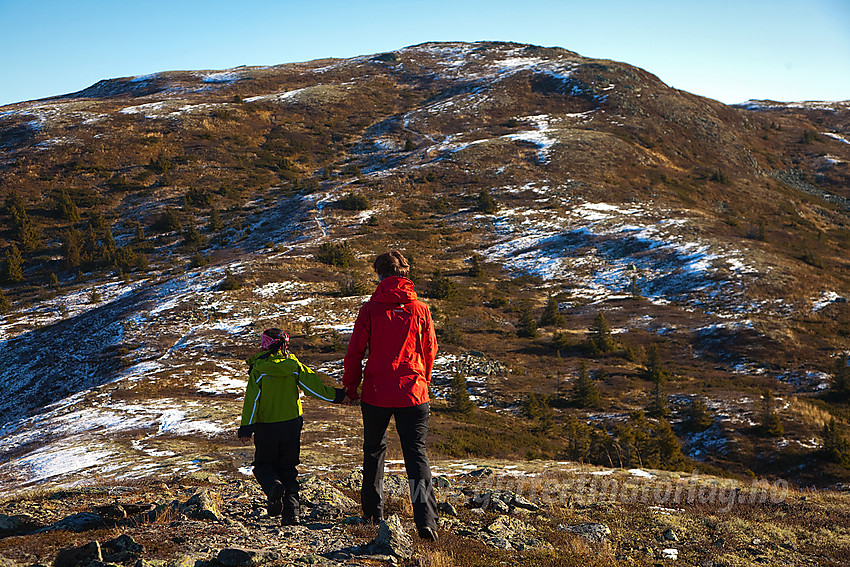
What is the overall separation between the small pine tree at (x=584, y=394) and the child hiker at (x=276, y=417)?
60.2ft

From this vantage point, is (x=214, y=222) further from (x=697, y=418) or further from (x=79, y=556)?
(x=79, y=556)

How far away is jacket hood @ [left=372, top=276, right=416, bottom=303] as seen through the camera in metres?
5.69

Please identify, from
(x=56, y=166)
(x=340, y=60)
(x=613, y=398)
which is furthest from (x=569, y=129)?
(x=340, y=60)

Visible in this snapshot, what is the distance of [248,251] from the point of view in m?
41.7

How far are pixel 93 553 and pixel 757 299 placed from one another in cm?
3660

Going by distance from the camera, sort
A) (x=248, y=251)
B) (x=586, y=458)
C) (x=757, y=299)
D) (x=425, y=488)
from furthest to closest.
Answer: (x=248, y=251) < (x=757, y=299) < (x=586, y=458) < (x=425, y=488)

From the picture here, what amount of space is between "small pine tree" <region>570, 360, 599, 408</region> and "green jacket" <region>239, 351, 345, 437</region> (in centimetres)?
1839

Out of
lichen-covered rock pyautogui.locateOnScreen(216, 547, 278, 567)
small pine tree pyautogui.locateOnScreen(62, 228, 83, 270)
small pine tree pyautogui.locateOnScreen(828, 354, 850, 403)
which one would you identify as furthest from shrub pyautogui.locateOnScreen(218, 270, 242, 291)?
small pine tree pyautogui.locateOnScreen(828, 354, 850, 403)

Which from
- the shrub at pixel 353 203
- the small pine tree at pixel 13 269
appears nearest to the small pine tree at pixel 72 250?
the small pine tree at pixel 13 269

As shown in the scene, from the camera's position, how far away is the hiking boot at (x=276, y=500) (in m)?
6.40

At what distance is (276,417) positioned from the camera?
257 inches

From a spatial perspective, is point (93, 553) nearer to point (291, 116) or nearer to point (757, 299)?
point (757, 299)

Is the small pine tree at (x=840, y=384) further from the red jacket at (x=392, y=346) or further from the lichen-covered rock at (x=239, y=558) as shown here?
the lichen-covered rock at (x=239, y=558)

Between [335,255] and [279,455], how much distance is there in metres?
32.2
